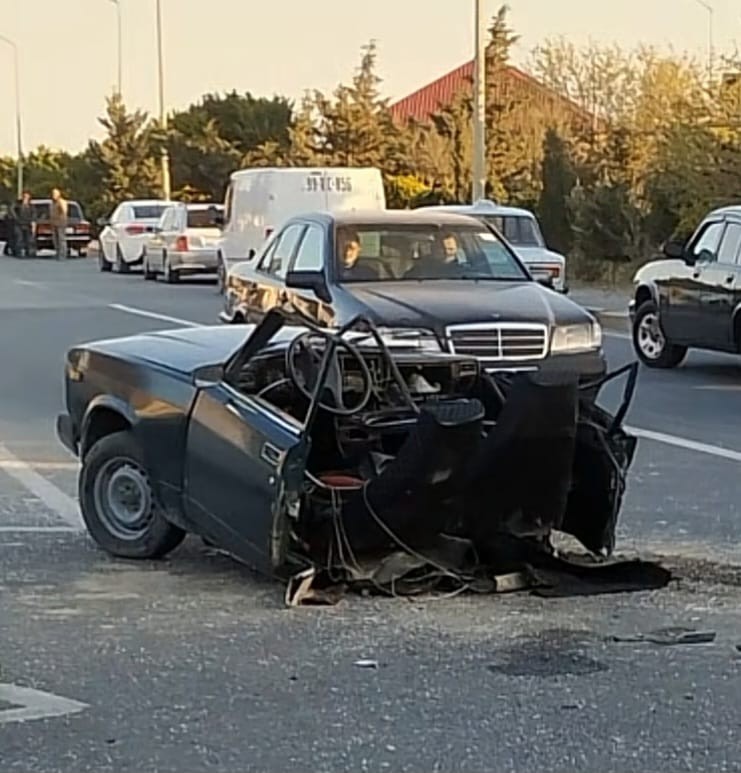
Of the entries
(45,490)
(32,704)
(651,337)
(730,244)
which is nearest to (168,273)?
(651,337)

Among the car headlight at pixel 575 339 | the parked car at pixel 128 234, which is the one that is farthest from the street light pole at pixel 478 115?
the car headlight at pixel 575 339

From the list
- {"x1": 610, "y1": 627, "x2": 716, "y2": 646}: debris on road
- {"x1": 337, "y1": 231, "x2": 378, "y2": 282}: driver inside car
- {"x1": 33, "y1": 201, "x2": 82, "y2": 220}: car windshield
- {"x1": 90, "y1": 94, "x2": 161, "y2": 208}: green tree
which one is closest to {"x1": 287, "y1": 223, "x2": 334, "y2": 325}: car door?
{"x1": 337, "y1": 231, "x2": 378, "y2": 282}: driver inside car

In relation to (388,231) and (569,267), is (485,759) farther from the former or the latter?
(569,267)

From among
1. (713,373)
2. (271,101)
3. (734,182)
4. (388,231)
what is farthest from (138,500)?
(271,101)

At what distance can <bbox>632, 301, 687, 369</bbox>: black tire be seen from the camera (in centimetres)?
1906

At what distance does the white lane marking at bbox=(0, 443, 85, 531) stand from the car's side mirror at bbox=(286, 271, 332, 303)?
10.3 feet

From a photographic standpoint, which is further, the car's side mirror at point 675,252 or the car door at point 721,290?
the car's side mirror at point 675,252

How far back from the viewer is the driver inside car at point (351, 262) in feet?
49.2

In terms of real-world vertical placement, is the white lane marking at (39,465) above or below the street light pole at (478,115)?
below

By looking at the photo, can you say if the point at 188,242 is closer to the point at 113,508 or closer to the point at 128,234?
the point at 128,234

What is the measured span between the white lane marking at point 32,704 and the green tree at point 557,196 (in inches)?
1150

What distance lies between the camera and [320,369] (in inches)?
317

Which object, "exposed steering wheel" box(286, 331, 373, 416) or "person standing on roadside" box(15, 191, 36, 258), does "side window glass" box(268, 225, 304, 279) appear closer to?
"exposed steering wheel" box(286, 331, 373, 416)

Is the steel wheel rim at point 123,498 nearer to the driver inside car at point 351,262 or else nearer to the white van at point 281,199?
the driver inside car at point 351,262
